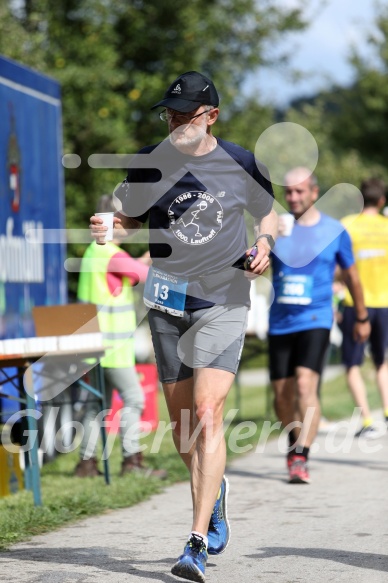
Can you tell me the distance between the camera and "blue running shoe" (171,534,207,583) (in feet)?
14.8

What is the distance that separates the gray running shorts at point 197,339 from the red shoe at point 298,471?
3.01 m

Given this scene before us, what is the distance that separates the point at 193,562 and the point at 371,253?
6.54 meters

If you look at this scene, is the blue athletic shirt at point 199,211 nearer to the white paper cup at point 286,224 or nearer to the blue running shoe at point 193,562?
the blue running shoe at point 193,562

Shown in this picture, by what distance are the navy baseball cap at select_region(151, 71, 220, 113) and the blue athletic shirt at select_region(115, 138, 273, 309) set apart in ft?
0.79

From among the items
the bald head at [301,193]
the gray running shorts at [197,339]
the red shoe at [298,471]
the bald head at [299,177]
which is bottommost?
the red shoe at [298,471]

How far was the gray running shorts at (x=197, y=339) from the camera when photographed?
16.6ft

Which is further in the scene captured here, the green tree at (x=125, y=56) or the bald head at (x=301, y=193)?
the green tree at (x=125, y=56)

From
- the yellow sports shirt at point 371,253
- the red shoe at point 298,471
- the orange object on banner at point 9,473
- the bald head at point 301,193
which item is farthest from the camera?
the yellow sports shirt at point 371,253

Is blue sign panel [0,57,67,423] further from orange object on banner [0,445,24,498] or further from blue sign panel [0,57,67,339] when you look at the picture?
orange object on banner [0,445,24,498]

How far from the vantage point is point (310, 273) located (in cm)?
822

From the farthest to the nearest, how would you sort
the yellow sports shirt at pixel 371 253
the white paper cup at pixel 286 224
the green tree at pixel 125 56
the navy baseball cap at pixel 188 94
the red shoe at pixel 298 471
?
1. the green tree at pixel 125 56
2. the yellow sports shirt at pixel 371 253
3. the white paper cup at pixel 286 224
4. the red shoe at pixel 298 471
5. the navy baseball cap at pixel 188 94

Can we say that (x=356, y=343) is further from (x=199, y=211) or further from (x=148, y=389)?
(x=199, y=211)

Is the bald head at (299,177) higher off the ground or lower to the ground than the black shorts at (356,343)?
higher

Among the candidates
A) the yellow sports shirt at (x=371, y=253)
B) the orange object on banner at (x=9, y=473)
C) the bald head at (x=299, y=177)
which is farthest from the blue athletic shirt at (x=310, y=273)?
the yellow sports shirt at (x=371, y=253)
